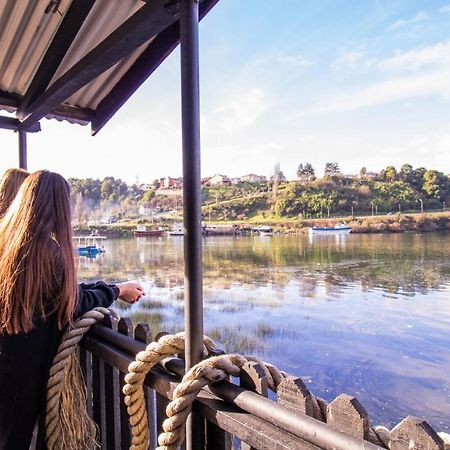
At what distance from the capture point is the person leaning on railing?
111 centimetres

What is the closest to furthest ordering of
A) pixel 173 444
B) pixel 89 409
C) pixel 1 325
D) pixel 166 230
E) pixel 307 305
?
pixel 173 444, pixel 1 325, pixel 89 409, pixel 307 305, pixel 166 230

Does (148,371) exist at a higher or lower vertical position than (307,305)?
higher

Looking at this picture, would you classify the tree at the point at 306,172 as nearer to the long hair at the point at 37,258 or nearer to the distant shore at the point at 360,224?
the distant shore at the point at 360,224

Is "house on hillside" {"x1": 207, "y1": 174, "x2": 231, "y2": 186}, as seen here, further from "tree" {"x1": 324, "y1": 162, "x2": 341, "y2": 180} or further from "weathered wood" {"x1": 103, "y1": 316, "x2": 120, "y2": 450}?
"weathered wood" {"x1": 103, "y1": 316, "x2": 120, "y2": 450}

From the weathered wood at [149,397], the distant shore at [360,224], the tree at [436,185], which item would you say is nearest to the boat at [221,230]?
the distant shore at [360,224]

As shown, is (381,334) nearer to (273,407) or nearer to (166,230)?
(273,407)

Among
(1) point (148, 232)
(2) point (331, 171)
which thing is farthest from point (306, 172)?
(1) point (148, 232)

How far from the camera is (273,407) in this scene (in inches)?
32.9

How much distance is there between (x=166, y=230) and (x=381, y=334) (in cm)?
5285

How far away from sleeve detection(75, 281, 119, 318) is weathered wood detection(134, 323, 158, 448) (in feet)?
0.73

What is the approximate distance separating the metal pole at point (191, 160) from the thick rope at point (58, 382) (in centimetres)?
46

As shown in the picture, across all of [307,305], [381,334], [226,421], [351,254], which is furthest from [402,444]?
[351,254]

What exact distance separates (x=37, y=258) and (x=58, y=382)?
442mm

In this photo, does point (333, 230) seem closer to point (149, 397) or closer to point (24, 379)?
point (149, 397)
